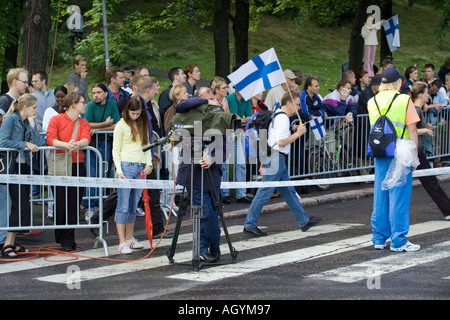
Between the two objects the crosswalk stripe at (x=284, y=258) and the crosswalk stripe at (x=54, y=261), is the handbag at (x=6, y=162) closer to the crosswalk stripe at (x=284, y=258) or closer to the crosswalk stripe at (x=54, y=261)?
the crosswalk stripe at (x=54, y=261)

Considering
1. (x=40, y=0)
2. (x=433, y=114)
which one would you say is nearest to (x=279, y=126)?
(x=433, y=114)

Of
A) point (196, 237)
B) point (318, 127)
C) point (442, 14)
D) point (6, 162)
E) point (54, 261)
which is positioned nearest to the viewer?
point (196, 237)

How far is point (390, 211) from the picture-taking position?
31.8 ft

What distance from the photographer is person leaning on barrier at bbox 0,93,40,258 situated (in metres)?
9.91

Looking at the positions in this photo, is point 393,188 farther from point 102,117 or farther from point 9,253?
point 102,117

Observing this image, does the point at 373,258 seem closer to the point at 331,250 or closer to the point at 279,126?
the point at 331,250

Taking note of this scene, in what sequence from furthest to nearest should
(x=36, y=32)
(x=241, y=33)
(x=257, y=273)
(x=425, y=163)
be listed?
(x=241, y=33), (x=36, y=32), (x=425, y=163), (x=257, y=273)

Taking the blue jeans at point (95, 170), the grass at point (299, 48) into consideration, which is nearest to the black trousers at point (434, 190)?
the blue jeans at point (95, 170)

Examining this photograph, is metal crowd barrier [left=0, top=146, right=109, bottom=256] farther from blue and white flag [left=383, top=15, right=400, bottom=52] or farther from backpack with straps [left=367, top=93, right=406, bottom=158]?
blue and white flag [left=383, top=15, right=400, bottom=52]

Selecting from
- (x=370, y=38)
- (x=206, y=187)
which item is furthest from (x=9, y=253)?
(x=370, y=38)

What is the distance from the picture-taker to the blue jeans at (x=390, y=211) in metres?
9.58

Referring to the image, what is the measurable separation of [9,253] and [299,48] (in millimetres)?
41216

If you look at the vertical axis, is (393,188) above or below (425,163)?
below

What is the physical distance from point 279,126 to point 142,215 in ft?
9.81
